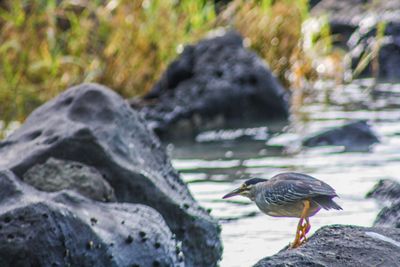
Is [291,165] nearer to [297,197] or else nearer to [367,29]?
[297,197]

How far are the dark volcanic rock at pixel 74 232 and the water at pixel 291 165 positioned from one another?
4.85 feet

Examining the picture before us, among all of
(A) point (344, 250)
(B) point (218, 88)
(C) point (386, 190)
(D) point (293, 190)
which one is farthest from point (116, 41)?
(A) point (344, 250)

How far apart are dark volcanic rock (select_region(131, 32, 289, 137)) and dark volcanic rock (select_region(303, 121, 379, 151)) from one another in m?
1.61

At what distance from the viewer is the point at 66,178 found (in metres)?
7.09

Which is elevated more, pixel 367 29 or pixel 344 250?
pixel 344 250

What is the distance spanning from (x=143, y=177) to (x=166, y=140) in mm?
5858

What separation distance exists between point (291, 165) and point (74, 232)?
5.62m

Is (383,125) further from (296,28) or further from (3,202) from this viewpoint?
(3,202)

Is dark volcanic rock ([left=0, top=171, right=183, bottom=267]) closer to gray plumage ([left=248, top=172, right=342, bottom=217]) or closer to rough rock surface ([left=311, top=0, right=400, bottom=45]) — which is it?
gray plumage ([left=248, top=172, right=342, bottom=217])

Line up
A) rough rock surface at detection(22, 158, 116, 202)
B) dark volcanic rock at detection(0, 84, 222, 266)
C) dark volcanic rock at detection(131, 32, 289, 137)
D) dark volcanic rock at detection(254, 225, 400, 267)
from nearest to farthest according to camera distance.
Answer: dark volcanic rock at detection(254, 225, 400, 267), rough rock surface at detection(22, 158, 116, 202), dark volcanic rock at detection(0, 84, 222, 266), dark volcanic rock at detection(131, 32, 289, 137)

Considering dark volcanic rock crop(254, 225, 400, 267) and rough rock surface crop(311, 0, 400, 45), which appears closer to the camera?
dark volcanic rock crop(254, 225, 400, 267)

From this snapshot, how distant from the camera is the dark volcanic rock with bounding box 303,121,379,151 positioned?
12.3 meters

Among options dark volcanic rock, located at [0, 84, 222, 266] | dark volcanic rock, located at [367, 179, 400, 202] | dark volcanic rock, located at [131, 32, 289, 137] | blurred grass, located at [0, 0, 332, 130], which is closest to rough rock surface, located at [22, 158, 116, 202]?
dark volcanic rock, located at [0, 84, 222, 266]

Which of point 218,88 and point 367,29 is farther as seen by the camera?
point 367,29
